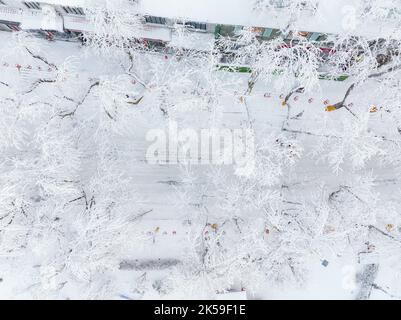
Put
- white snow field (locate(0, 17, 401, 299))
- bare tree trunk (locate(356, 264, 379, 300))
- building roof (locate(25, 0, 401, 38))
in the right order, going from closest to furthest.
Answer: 1. building roof (locate(25, 0, 401, 38))
2. white snow field (locate(0, 17, 401, 299))
3. bare tree trunk (locate(356, 264, 379, 300))

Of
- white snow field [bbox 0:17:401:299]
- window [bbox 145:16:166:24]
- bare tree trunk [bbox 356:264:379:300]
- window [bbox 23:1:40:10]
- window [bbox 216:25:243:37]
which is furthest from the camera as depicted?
bare tree trunk [bbox 356:264:379:300]

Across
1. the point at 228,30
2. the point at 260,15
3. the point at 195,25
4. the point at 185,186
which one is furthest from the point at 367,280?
the point at 195,25

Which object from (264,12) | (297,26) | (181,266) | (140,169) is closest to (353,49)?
(297,26)

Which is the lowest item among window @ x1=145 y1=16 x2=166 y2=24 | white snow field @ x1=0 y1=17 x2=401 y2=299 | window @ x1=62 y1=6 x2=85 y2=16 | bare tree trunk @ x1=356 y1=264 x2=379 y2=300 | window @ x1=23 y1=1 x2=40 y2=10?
bare tree trunk @ x1=356 y1=264 x2=379 y2=300

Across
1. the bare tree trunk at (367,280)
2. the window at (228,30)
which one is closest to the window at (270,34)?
the window at (228,30)

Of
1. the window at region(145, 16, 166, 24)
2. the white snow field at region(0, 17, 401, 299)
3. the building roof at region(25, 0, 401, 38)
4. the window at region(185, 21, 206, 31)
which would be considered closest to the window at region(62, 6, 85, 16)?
the building roof at region(25, 0, 401, 38)

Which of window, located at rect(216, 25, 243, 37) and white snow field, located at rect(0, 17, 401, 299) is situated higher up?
window, located at rect(216, 25, 243, 37)

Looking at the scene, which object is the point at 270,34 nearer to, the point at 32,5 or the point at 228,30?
the point at 228,30

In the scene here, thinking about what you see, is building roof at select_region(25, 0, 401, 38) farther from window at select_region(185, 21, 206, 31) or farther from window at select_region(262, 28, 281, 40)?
window at select_region(185, 21, 206, 31)

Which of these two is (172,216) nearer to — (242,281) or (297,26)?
(242,281)
